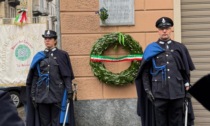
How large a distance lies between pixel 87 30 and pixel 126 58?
82 centimetres

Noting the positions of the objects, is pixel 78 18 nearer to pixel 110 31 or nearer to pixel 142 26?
pixel 110 31

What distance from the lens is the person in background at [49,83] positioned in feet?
23.7

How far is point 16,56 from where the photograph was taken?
9297mm

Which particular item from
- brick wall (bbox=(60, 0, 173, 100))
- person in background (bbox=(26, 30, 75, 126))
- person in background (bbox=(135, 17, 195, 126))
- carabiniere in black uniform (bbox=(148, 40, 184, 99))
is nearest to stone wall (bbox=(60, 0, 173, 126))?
brick wall (bbox=(60, 0, 173, 100))

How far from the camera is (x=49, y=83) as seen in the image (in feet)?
23.7

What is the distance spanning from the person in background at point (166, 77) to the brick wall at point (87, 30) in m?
1.48

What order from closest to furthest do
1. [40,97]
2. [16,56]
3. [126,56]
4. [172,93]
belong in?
[172,93]
[40,97]
[126,56]
[16,56]

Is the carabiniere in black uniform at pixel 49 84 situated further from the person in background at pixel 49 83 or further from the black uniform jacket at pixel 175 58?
the black uniform jacket at pixel 175 58

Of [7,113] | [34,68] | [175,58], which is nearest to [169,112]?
[175,58]

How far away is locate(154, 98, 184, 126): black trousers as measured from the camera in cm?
649

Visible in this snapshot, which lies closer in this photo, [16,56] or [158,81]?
[158,81]

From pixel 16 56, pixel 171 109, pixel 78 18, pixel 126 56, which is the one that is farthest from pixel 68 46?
pixel 171 109

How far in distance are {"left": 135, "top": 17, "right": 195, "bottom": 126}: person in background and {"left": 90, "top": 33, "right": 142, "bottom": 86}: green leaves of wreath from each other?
126cm

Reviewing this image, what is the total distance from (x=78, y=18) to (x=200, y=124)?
2.81 meters
